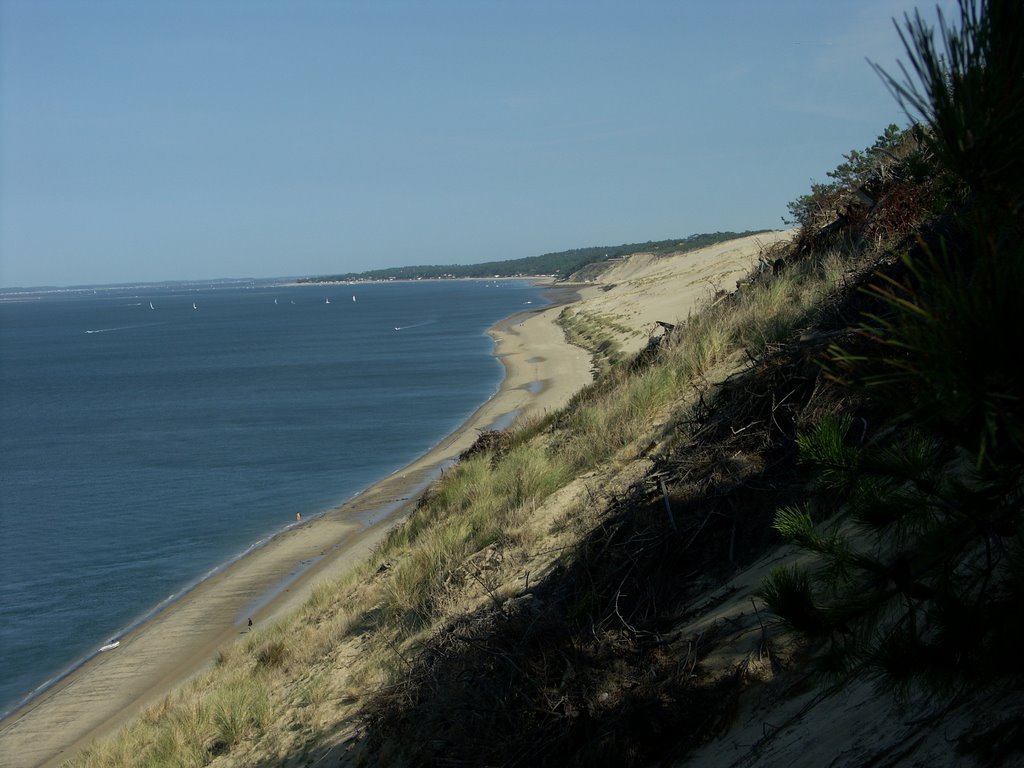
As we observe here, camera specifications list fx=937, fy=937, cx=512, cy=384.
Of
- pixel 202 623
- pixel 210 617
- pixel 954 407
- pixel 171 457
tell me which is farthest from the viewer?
pixel 171 457

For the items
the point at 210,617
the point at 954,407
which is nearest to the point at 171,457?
the point at 210,617

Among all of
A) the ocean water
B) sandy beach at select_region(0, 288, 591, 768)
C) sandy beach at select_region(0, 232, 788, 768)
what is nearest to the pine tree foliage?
sandy beach at select_region(0, 232, 788, 768)

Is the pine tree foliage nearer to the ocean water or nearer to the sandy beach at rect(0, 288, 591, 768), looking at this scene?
the sandy beach at rect(0, 288, 591, 768)

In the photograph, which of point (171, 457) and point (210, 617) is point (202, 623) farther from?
point (171, 457)

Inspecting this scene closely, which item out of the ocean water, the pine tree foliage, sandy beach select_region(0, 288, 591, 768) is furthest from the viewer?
the ocean water

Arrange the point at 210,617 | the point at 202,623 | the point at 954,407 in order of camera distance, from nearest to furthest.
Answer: the point at 954,407 → the point at 202,623 → the point at 210,617

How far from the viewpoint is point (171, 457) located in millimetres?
32719

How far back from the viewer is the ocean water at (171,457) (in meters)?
18.9

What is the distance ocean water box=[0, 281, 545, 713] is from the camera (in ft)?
62.1

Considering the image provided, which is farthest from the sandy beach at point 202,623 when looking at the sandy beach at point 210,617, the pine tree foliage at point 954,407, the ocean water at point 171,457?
the pine tree foliage at point 954,407

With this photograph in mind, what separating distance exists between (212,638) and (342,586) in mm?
5031

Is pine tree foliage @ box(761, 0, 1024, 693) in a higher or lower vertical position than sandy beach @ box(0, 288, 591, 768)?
higher

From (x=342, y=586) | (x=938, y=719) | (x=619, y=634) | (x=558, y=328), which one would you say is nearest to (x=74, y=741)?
(x=342, y=586)

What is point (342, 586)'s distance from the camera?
12289 millimetres
